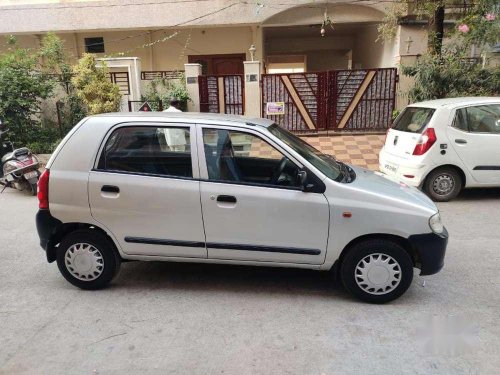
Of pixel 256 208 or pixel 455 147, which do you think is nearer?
pixel 256 208

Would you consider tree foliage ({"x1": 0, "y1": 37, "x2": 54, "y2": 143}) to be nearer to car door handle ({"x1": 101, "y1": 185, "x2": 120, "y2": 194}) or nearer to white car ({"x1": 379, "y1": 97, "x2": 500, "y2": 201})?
car door handle ({"x1": 101, "y1": 185, "x2": 120, "y2": 194})

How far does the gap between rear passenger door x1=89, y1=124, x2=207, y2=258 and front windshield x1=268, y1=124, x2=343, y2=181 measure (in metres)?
0.86

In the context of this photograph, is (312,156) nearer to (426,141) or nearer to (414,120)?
(426,141)

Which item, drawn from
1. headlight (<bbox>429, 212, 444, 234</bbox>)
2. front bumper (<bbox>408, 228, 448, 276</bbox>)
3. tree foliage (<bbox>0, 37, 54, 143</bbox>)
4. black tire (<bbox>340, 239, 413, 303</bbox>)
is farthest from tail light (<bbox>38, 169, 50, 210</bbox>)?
tree foliage (<bbox>0, 37, 54, 143</bbox>)

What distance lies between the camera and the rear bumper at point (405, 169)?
6684 millimetres

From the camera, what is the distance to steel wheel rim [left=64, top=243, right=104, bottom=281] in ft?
13.0

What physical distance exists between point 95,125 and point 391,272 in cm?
291

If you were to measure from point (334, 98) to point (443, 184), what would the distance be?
563cm

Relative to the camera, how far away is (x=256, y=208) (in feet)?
12.0

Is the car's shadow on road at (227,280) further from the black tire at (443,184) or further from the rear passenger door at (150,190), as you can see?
the black tire at (443,184)

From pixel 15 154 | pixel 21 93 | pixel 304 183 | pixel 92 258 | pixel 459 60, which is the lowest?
pixel 92 258

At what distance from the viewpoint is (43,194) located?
3912mm

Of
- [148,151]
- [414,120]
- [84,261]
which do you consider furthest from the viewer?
[414,120]

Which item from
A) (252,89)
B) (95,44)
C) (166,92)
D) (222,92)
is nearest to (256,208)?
(252,89)
